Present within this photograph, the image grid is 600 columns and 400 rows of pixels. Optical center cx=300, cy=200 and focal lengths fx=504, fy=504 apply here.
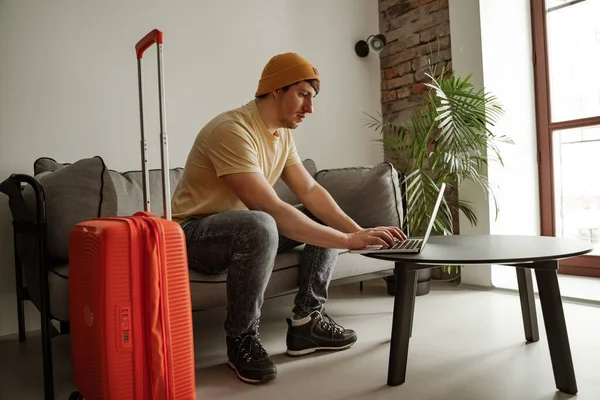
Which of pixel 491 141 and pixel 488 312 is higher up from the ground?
pixel 491 141

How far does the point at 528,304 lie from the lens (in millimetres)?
1827

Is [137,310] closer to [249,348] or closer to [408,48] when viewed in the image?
[249,348]

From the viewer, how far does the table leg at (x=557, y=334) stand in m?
1.37

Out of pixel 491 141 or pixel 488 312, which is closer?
pixel 488 312

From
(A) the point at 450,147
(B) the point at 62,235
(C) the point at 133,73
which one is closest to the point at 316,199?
(B) the point at 62,235

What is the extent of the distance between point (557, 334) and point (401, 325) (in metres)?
0.42

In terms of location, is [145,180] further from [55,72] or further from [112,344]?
[55,72]

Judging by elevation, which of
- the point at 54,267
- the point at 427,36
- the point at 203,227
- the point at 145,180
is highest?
the point at 427,36

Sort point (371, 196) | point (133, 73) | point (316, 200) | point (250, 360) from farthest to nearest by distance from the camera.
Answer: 1. point (133, 73)
2. point (371, 196)
3. point (316, 200)
4. point (250, 360)

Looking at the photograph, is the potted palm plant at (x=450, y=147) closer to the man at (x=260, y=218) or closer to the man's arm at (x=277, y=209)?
the man at (x=260, y=218)

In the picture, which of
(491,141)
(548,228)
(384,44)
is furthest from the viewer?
(384,44)

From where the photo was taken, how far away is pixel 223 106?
289cm

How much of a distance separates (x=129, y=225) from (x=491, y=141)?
7.50 ft

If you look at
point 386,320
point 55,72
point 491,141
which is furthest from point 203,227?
point 491,141
